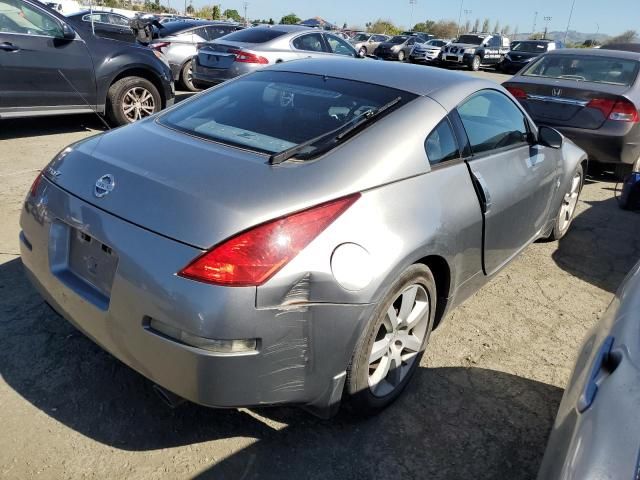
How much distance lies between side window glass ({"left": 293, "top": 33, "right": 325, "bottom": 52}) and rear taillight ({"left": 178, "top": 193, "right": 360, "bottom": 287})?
855 cm

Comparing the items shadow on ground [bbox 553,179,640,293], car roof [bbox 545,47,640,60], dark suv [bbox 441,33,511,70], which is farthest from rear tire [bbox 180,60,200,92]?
dark suv [bbox 441,33,511,70]

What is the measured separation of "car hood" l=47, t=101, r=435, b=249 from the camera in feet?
6.41

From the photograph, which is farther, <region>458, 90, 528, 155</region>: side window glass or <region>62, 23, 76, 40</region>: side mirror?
<region>62, 23, 76, 40</region>: side mirror

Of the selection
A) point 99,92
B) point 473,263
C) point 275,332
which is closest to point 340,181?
point 275,332

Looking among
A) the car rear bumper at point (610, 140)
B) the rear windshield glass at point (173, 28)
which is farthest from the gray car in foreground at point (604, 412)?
the rear windshield glass at point (173, 28)

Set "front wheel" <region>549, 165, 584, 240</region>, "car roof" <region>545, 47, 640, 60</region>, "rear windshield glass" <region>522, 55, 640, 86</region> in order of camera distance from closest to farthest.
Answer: "front wheel" <region>549, 165, 584, 240</region>
"rear windshield glass" <region>522, 55, 640, 86</region>
"car roof" <region>545, 47, 640, 60</region>

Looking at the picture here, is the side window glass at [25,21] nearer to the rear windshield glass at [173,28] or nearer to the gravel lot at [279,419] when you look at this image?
the gravel lot at [279,419]

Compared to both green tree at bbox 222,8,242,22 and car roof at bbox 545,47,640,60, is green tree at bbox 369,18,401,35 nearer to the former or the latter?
green tree at bbox 222,8,242,22

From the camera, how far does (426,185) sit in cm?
247

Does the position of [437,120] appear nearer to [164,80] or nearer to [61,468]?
[61,468]

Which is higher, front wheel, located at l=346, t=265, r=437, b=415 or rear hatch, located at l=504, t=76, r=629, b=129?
rear hatch, located at l=504, t=76, r=629, b=129

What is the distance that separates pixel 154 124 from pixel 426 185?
142 cm

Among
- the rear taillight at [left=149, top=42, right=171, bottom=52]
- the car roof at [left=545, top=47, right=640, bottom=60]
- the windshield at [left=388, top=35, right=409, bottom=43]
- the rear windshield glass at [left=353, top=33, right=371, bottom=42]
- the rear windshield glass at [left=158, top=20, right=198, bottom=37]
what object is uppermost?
the car roof at [left=545, top=47, right=640, bottom=60]

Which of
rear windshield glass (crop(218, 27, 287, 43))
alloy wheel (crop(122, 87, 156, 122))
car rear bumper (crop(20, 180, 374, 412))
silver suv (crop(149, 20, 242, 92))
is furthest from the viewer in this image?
silver suv (crop(149, 20, 242, 92))
